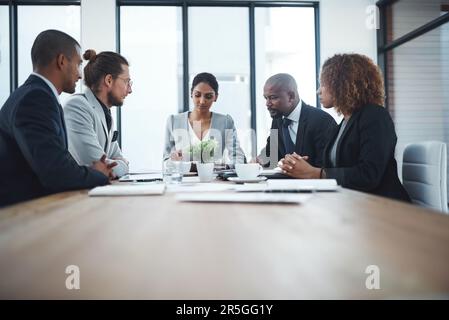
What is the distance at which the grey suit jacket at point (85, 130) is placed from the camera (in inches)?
80.7

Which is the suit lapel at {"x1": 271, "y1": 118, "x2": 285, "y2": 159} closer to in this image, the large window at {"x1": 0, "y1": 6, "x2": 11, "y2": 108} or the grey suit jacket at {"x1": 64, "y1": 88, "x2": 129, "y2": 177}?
the grey suit jacket at {"x1": 64, "y1": 88, "x2": 129, "y2": 177}

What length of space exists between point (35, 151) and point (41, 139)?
0.14 ft

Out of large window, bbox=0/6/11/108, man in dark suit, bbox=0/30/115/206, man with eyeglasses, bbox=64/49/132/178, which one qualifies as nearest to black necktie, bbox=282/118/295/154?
man with eyeglasses, bbox=64/49/132/178

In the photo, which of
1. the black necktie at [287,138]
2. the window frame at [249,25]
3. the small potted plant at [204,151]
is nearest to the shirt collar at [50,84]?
the small potted plant at [204,151]

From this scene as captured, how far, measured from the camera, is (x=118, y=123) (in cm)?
473

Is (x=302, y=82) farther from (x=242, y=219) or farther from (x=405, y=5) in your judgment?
(x=242, y=219)

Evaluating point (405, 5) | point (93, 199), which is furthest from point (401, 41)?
point (93, 199)

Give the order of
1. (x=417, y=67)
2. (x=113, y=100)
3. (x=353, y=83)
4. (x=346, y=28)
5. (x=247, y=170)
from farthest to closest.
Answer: (x=346, y=28) → (x=417, y=67) → (x=113, y=100) → (x=353, y=83) → (x=247, y=170)

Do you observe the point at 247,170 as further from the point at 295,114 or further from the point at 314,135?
the point at 295,114

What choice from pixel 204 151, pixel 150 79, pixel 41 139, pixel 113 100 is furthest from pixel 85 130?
pixel 150 79

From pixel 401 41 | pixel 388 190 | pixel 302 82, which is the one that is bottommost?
pixel 388 190

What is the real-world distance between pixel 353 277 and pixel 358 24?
16.0 ft

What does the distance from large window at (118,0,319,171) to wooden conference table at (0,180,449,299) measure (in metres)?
4.00

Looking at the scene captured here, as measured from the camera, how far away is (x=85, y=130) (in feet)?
6.85
